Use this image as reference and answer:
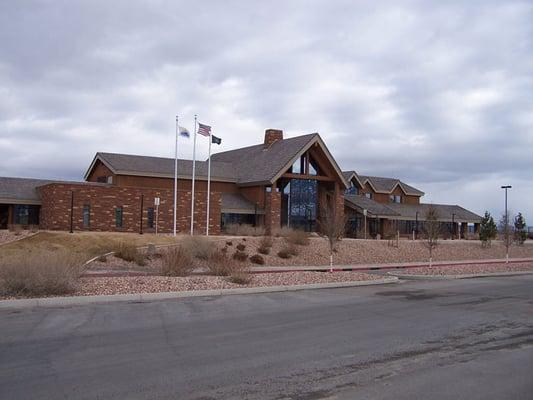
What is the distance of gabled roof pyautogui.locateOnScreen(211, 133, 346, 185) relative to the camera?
1884 inches

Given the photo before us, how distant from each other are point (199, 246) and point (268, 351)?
2037 centimetres

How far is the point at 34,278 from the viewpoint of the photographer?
572 inches

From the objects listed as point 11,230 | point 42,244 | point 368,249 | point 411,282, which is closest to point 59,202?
point 11,230

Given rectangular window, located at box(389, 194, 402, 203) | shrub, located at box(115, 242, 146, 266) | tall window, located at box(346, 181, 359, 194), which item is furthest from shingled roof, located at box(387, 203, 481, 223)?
shrub, located at box(115, 242, 146, 266)

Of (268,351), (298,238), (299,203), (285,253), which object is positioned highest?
(299,203)

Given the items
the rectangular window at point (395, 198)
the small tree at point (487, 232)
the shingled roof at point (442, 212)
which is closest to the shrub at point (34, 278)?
the small tree at point (487, 232)

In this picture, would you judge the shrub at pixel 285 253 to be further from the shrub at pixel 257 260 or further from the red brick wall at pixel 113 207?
the red brick wall at pixel 113 207

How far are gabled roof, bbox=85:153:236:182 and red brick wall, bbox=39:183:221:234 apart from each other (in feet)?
10.1

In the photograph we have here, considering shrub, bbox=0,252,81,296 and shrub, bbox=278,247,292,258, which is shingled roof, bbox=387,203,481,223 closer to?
shrub, bbox=278,247,292,258

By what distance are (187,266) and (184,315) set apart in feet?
28.4

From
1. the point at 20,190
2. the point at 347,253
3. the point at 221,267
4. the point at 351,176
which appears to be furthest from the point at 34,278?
the point at 351,176

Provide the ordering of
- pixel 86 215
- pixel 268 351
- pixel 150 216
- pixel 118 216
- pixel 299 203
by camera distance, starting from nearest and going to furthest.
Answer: pixel 268 351, pixel 86 215, pixel 118 216, pixel 150 216, pixel 299 203

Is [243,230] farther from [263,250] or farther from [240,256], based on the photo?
[240,256]

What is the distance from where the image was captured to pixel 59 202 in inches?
1594
